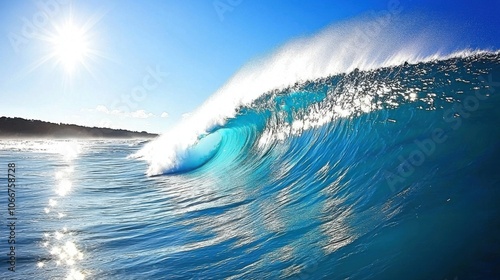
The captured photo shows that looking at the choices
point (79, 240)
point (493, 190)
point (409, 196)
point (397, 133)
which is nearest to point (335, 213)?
point (409, 196)

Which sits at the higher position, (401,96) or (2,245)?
(401,96)

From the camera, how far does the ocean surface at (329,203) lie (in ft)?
10.4

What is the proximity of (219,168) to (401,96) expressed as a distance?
5866mm

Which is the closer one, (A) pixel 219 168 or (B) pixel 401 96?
(B) pixel 401 96

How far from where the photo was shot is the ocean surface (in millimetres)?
3184

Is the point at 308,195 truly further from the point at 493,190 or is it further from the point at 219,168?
the point at 219,168

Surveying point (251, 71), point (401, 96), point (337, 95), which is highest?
point (251, 71)

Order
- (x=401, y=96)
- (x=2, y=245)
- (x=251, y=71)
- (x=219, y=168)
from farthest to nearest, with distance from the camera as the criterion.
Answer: (x=251, y=71) < (x=219, y=168) < (x=401, y=96) < (x=2, y=245)

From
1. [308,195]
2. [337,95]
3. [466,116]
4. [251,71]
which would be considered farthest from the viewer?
[251,71]

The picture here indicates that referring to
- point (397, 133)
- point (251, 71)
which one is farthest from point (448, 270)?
point (251, 71)

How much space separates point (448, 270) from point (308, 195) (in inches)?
120

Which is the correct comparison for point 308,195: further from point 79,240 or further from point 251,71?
point 251,71

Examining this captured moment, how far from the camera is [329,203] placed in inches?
193

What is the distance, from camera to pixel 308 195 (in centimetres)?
563
